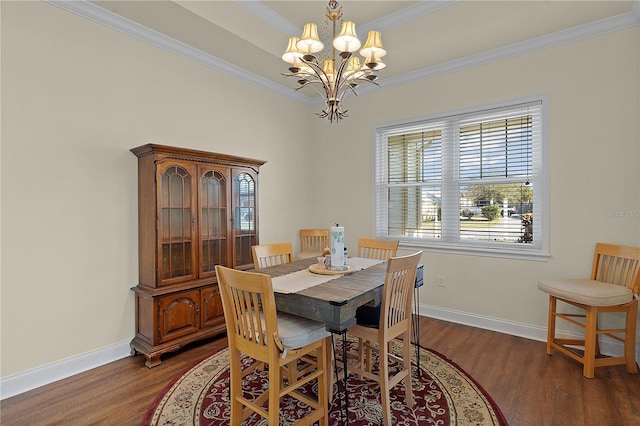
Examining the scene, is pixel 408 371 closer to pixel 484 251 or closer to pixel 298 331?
pixel 298 331

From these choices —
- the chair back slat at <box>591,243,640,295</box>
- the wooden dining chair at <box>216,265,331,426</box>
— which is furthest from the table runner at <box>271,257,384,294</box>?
the chair back slat at <box>591,243,640,295</box>

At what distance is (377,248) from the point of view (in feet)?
10.3

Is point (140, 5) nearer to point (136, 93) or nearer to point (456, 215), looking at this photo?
point (136, 93)

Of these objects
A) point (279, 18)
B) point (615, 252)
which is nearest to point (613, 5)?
point (615, 252)

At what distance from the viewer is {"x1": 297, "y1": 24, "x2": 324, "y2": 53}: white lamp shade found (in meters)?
2.18

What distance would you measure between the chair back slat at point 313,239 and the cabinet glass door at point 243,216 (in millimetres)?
963

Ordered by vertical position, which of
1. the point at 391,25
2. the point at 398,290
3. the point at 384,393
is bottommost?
the point at 384,393

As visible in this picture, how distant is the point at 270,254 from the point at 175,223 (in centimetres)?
91

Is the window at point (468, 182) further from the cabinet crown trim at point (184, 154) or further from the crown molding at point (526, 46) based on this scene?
the cabinet crown trim at point (184, 154)

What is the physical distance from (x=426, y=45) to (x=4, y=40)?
346cm

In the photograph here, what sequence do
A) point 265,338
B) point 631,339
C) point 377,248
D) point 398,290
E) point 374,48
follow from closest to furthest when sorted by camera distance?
point 265,338 → point 398,290 → point 374,48 → point 631,339 → point 377,248

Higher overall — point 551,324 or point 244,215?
point 244,215

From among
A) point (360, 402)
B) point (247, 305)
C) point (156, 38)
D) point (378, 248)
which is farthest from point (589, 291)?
point (156, 38)

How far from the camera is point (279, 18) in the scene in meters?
3.27
